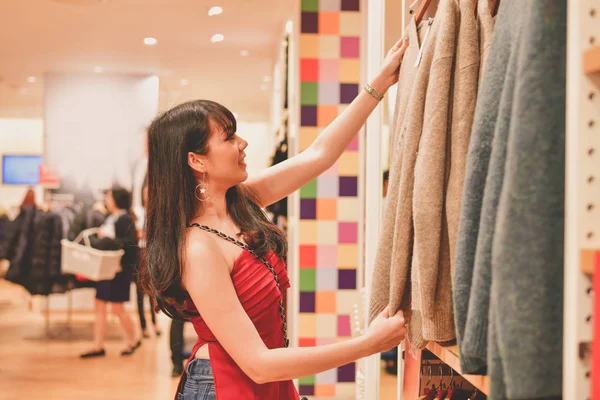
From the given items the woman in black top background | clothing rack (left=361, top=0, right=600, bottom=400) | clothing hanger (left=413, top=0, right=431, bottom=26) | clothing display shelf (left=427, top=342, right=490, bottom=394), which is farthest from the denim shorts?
the woman in black top background

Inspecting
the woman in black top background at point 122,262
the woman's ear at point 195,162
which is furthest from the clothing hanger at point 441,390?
the woman in black top background at point 122,262

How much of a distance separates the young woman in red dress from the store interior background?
2408 millimetres

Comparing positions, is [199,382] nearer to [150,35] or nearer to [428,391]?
[428,391]

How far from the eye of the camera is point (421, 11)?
169cm

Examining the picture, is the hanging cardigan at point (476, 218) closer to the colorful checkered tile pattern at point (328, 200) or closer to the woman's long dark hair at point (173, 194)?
the woman's long dark hair at point (173, 194)

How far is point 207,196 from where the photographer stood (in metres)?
1.83

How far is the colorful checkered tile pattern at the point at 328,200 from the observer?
15.2 feet

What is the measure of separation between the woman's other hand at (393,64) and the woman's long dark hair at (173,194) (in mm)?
443

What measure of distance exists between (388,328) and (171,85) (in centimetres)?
953

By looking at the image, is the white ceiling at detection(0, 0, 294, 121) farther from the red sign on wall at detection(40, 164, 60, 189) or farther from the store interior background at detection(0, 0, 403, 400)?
the red sign on wall at detection(40, 164, 60, 189)

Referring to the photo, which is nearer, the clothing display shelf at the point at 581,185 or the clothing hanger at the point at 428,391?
the clothing display shelf at the point at 581,185

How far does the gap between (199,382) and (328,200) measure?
116 inches

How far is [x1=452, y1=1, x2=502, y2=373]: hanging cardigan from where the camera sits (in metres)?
0.89

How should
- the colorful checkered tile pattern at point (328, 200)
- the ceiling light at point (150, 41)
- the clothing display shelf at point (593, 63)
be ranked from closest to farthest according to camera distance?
the clothing display shelf at point (593, 63) < the colorful checkered tile pattern at point (328, 200) < the ceiling light at point (150, 41)
